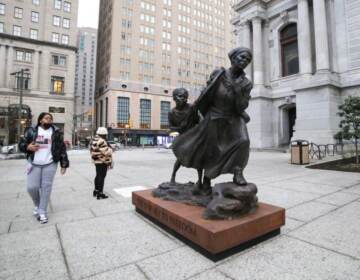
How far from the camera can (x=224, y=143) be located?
3.68 metres

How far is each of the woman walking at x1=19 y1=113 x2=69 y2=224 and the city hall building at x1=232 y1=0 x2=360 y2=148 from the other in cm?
2059

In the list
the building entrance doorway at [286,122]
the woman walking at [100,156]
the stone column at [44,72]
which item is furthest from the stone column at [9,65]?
the woman walking at [100,156]

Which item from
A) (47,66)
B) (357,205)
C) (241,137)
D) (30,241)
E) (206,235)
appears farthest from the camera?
(47,66)

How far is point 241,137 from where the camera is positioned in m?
3.46

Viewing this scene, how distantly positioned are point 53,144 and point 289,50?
28.7 meters

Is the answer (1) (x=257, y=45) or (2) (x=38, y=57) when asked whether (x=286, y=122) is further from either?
(2) (x=38, y=57)

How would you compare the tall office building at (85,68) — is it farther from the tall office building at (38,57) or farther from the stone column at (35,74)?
the stone column at (35,74)

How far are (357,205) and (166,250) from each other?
422cm

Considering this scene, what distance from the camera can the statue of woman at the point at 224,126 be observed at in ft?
11.2

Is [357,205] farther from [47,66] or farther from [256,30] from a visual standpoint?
[47,66]

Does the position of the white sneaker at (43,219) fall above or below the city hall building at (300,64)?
below

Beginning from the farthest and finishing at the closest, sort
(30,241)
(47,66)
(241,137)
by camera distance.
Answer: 1. (47,66)
2. (241,137)
3. (30,241)

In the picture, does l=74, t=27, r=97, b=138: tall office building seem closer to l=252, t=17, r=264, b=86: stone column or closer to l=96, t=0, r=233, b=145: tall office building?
l=96, t=0, r=233, b=145: tall office building

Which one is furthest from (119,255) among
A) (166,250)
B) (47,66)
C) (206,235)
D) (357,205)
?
(47,66)
